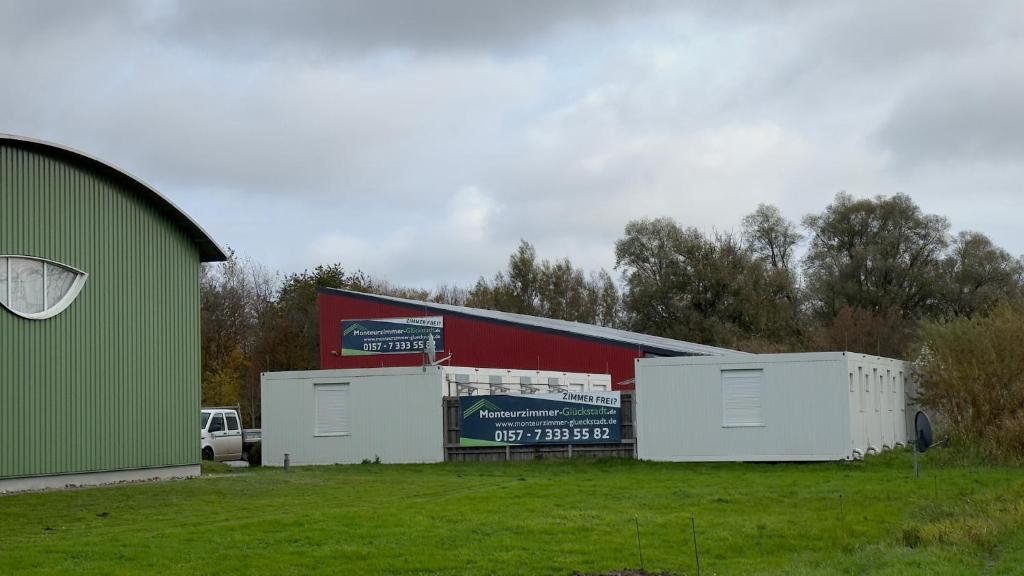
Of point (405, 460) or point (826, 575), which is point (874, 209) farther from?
point (826, 575)

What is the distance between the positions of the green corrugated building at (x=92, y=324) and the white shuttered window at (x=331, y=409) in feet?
15.1

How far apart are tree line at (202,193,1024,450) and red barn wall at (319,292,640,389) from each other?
14.3m

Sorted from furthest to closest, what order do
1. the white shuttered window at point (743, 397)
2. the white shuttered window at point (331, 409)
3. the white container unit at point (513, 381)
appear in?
the white container unit at point (513, 381) < the white shuttered window at point (331, 409) < the white shuttered window at point (743, 397)

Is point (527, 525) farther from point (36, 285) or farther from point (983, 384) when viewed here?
point (983, 384)

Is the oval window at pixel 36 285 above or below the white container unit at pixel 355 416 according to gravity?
above

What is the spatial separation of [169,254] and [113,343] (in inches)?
109

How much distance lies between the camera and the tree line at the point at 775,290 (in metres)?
63.6

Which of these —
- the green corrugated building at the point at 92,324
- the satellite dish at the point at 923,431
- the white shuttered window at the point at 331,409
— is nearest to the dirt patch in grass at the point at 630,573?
the satellite dish at the point at 923,431

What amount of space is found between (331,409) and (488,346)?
13.3 meters

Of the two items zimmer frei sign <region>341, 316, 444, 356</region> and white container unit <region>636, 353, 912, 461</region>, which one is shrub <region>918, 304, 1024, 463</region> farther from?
zimmer frei sign <region>341, 316, 444, 356</region>

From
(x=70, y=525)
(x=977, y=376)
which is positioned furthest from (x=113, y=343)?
(x=977, y=376)

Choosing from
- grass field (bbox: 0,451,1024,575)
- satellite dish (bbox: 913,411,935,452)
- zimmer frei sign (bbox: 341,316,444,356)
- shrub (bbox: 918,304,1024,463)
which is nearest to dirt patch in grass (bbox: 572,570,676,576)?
grass field (bbox: 0,451,1024,575)

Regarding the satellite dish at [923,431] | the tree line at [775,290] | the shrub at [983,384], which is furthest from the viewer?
the tree line at [775,290]

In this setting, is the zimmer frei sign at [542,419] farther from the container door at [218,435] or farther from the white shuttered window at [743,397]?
the container door at [218,435]
